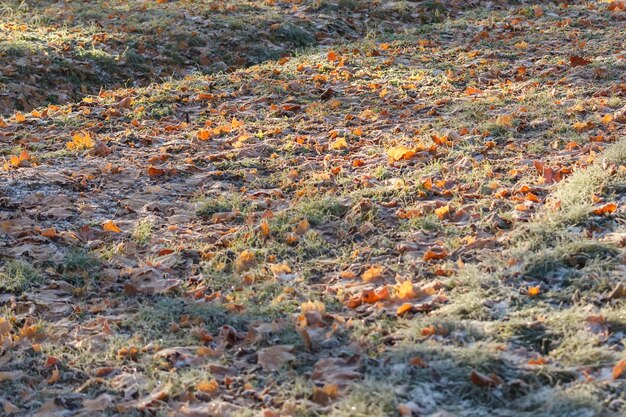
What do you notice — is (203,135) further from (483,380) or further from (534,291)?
(483,380)

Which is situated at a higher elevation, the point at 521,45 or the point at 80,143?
the point at 521,45

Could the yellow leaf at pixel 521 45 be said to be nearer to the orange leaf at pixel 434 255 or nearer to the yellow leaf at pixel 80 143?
the yellow leaf at pixel 80 143

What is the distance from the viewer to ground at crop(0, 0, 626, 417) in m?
3.48

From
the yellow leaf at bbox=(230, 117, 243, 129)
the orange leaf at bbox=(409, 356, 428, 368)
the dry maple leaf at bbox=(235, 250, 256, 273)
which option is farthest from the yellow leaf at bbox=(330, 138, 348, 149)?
the orange leaf at bbox=(409, 356, 428, 368)

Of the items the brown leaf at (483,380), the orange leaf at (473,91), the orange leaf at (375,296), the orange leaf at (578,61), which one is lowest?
the orange leaf at (375,296)

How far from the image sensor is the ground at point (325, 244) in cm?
348

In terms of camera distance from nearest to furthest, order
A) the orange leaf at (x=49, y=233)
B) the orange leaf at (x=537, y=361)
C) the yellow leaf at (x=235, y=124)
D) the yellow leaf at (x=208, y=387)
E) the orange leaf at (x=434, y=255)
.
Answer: the orange leaf at (x=537, y=361) → the yellow leaf at (x=208, y=387) → the orange leaf at (x=434, y=255) → the orange leaf at (x=49, y=233) → the yellow leaf at (x=235, y=124)

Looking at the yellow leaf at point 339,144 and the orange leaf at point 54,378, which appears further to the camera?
the yellow leaf at point 339,144

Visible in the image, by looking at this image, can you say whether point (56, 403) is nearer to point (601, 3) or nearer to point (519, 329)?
point (519, 329)

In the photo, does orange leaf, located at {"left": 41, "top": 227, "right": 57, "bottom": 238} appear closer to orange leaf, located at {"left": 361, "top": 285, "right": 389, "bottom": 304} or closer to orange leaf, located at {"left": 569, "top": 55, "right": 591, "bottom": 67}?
orange leaf, located at {"left": 361, "top": 285, "right": 389, "bottom": 304}

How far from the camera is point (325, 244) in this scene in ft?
15.8

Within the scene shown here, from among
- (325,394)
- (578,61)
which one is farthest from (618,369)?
(578,61)

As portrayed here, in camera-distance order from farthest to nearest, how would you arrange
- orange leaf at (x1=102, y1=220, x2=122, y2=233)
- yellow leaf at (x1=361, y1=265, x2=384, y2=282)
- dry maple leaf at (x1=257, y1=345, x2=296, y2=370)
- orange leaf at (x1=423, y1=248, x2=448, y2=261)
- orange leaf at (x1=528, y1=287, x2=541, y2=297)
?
orange leaf at (x1=102, y1=220, x2=122, y2=233) < orange leaf at (x1=423, y1=248, x2=448, y2=261) < yellow leaf at (x1=361, y1=265, x2=384, y2=282) < orange leaf at (x1=528, y1=287, x2=541, y2=297) < dry maple leaf at (x1=257, y1=345, x2=296, y2=370)

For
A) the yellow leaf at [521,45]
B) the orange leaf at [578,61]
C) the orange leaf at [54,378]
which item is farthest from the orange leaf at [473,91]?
the orange leaf at [54,378]
